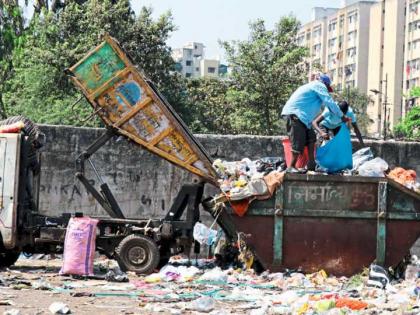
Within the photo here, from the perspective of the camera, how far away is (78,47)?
2722 cm

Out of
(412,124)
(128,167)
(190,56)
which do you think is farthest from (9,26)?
(190,56)

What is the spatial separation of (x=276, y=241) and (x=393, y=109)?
77.8 meters

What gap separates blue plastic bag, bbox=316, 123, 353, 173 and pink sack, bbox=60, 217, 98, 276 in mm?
2746

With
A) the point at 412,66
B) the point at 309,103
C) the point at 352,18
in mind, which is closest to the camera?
the point at 309,103

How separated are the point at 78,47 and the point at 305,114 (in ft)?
59.9

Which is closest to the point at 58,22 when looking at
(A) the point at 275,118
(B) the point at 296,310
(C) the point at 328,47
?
(A) the point at 275,118

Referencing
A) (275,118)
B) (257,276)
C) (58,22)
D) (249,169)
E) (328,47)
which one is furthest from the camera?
(328,47)

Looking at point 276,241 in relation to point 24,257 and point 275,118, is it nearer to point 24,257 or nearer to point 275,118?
point 24,257

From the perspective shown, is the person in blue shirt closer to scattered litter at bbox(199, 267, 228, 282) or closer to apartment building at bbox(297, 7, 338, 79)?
scattered litter at bbox(199, 267, 228, 282)

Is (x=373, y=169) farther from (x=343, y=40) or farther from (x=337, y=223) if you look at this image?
(x=343, y=40)

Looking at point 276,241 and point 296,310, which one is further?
point 276,241

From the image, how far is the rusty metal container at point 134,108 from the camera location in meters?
10.0

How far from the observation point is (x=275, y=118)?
32.4m

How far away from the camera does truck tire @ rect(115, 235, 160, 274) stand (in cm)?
998
